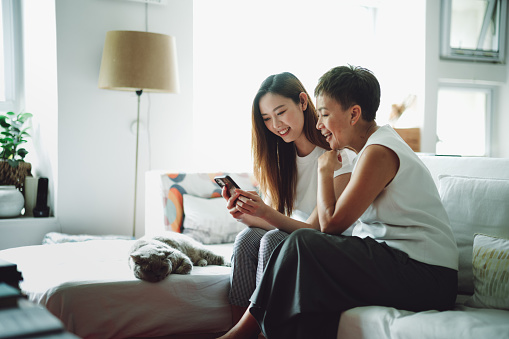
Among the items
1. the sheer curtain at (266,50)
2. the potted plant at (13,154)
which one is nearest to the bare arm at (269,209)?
the sheer curtain at (266,50)

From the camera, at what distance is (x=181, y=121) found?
342 cm

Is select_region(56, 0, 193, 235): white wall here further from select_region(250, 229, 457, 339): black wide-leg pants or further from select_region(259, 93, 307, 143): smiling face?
select_region(250, 229, 457, 339): black wide-leg pants

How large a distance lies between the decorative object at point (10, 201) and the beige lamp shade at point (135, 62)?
867 millimetres

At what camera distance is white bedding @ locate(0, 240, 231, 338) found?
1.68 m

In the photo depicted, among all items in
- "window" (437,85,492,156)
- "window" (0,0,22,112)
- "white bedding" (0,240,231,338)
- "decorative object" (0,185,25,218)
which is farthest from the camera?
"window" (437,85,492,156)

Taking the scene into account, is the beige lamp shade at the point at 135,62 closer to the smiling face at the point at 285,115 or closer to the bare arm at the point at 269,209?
the smiling face at the point at 285,115

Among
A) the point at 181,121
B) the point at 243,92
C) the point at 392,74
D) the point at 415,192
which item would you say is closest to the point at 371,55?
the point at 392,74

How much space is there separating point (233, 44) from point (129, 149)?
1208 mm

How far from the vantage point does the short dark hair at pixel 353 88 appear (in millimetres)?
1579

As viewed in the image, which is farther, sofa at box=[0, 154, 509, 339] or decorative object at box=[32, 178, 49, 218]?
decorative object at box=[32, 178, 49, 218]

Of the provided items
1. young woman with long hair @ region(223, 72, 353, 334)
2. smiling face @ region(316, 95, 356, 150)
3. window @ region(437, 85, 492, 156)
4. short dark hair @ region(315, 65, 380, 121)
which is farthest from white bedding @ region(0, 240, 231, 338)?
window @ region(437, 85, 492, 156)

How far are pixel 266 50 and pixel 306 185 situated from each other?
7.21 ft

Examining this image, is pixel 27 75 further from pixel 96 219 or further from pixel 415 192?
pixel 415 192

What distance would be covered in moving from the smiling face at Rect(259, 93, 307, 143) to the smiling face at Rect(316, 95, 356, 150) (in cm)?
35
